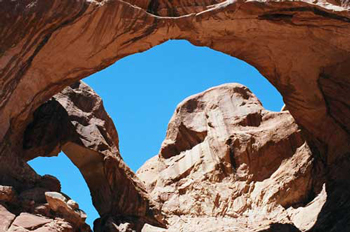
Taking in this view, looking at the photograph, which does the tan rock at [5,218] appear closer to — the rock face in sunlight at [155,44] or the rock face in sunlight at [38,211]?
the rock face in sunlight at [38,211]

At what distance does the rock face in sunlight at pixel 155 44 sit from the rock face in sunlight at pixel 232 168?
1.29 meters

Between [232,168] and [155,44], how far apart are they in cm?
650

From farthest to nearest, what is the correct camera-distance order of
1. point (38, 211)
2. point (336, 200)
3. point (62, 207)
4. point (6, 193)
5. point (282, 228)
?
1. point (282, 228)
2. point (336, 200)
3. point (62, 207)
4. point (38, 211)
5. point (6, 193)

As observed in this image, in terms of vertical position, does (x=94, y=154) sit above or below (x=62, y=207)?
above

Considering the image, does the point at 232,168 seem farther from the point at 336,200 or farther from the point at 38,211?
the point at 38,211

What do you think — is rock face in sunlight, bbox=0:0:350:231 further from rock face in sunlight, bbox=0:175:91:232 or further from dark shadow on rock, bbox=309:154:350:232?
rock face in sunlight, bbox=0:175:91:232

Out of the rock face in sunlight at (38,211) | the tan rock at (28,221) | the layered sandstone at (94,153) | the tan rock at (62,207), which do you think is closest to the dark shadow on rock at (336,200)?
the layered sandstone at (94,153)

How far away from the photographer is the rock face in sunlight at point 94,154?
670 inches

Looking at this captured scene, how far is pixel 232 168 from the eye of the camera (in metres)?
20.3

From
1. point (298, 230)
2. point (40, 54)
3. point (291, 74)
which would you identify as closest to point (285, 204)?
point (298, 230)

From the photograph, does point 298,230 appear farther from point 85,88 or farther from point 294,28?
point 85,88

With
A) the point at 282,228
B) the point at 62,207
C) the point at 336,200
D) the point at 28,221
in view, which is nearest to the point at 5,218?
the point at 28,221

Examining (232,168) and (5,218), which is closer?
(5,218)

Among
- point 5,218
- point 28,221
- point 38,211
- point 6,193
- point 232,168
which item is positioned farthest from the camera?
point 232,168
